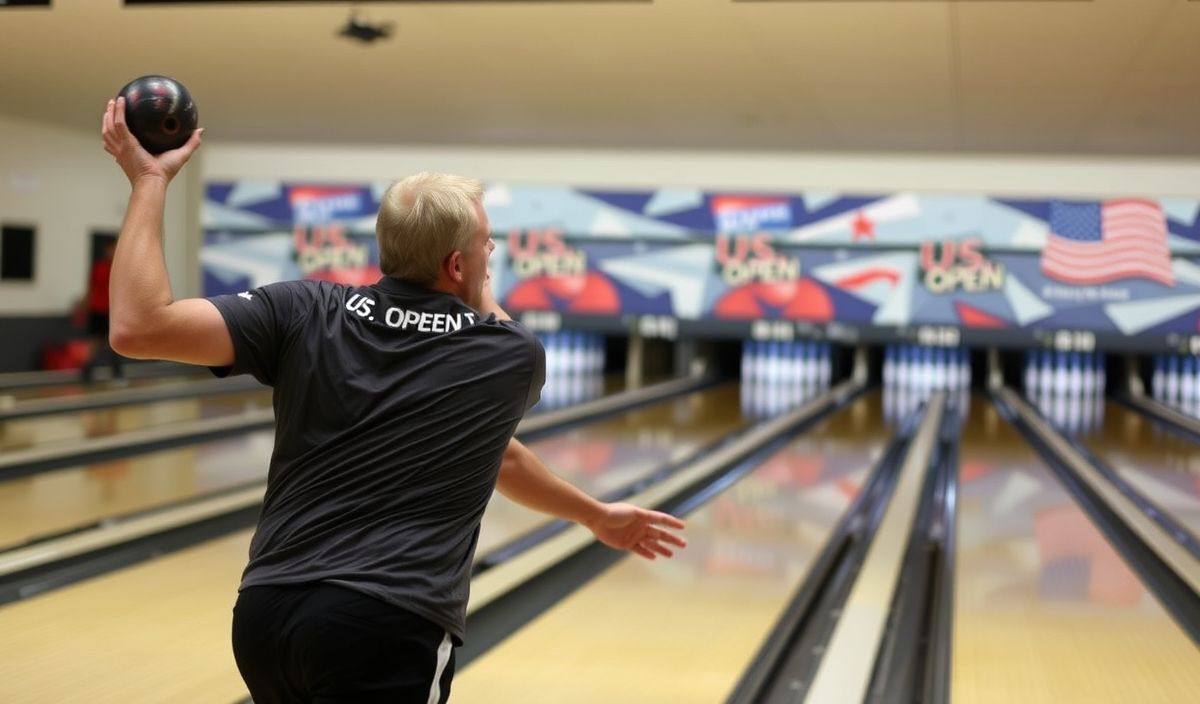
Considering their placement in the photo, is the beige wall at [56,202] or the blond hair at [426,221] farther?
the beige wall at [56,202]

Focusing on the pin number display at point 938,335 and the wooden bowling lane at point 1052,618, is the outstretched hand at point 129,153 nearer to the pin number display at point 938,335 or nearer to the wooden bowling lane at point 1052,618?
the wooden bowling lane at point 1052,618

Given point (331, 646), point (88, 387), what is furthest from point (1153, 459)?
point (88, 387)

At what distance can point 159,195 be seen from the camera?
4.27 ft

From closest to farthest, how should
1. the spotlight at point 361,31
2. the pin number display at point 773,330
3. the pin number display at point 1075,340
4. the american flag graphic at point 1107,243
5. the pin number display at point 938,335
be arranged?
the spotlight at point 361,31, the american flag graphic at point 1107,243, the pin number display at point 1075,340, the pin number display at point 938,335, the pin number display at point 773,330

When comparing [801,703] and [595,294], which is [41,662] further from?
[595,294]

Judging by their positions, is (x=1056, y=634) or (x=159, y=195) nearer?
(x=159, y=195)

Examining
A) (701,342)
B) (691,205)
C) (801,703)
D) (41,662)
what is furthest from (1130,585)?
(701,342)

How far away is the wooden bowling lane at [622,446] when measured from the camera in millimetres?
4410

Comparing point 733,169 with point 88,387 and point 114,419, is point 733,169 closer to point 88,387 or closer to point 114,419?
point 114,419

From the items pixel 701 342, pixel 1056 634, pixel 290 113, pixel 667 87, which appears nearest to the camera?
pixel 1056 634

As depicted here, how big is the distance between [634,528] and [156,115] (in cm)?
83

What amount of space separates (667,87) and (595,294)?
2726 mm

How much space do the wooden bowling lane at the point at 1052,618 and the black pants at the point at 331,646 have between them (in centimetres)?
172

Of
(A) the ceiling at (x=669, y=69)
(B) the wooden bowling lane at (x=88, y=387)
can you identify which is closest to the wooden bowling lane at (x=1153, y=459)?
(A) the ceiling at (x=669, y=69)
